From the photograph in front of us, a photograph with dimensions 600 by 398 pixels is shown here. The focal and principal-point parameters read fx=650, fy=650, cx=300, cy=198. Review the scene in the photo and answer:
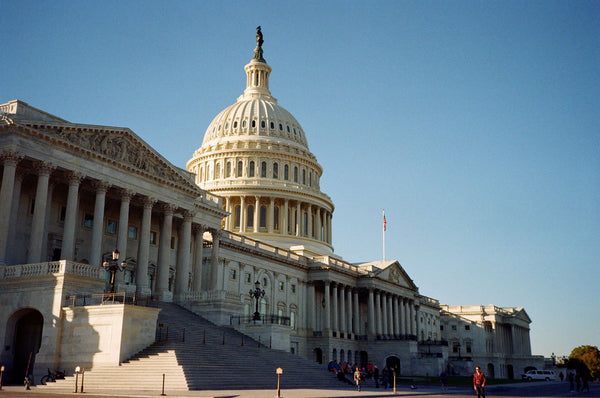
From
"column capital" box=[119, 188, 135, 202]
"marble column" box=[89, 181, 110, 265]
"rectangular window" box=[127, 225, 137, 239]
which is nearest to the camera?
"marble column" box=[89, 181, 110, 265]

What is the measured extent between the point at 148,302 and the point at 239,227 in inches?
2528

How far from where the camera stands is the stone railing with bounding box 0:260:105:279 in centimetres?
3975

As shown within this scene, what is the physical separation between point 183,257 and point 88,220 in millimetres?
9181

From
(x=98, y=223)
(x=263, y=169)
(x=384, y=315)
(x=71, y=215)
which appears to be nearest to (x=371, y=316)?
(x=384, y=315)

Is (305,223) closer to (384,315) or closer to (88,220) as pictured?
(384,315)

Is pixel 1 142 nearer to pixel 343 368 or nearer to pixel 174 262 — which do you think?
pixel 174 262

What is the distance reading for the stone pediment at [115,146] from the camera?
4581cm

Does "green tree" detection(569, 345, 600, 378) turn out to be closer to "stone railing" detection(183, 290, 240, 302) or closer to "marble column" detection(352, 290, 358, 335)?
"marble column" detection(352, 290, 358, 335)

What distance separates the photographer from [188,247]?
59.7 m

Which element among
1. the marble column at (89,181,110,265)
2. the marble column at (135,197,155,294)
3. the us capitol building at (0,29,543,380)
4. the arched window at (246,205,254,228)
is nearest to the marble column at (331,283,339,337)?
the us capitol building at (0,29,543,380)

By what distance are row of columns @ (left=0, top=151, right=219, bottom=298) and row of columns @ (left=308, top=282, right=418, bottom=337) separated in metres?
31.3

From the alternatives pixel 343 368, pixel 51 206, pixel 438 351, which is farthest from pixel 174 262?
pixel 438 351

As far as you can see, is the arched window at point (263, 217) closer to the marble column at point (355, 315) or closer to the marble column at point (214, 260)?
the marble column at point (355, 315)

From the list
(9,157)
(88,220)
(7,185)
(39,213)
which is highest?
(9,157)
